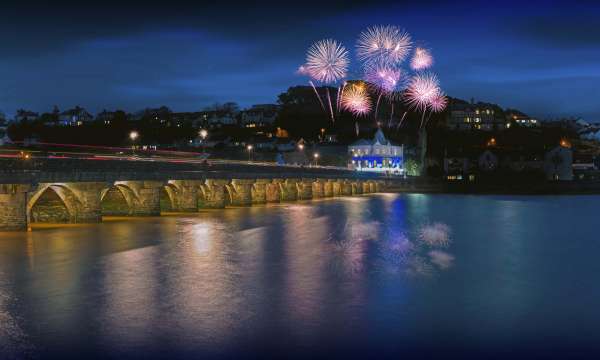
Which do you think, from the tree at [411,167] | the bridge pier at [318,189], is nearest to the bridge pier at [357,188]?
the bridge pier at [318,189]

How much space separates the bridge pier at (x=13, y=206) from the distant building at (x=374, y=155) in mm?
105851

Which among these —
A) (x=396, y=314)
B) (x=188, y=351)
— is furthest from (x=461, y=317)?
(x=188, y=351)

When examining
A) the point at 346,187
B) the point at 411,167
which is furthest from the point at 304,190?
the point at 411,167

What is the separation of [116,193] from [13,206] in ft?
72.3

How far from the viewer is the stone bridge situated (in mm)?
35094

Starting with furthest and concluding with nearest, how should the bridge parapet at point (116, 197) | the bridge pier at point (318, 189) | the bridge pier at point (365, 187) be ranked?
the bridge pier at point (365, 187) < the bridge pier at point (318, 189) < the bridge parapet at point (116, 197)

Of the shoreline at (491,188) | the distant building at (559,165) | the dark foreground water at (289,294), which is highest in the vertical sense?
the distant building at (559,165)

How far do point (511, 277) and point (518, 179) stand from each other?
11446cm

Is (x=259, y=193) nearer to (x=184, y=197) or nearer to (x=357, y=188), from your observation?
(x=184, y=197)

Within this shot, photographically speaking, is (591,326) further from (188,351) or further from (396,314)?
(188,351)

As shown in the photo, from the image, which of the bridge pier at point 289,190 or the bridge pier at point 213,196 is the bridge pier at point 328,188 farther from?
the bridge pier at point 213,196

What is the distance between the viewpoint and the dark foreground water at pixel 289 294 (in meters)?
15.7

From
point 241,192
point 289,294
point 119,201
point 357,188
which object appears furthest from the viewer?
point 357,188

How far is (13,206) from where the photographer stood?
35.1 m
